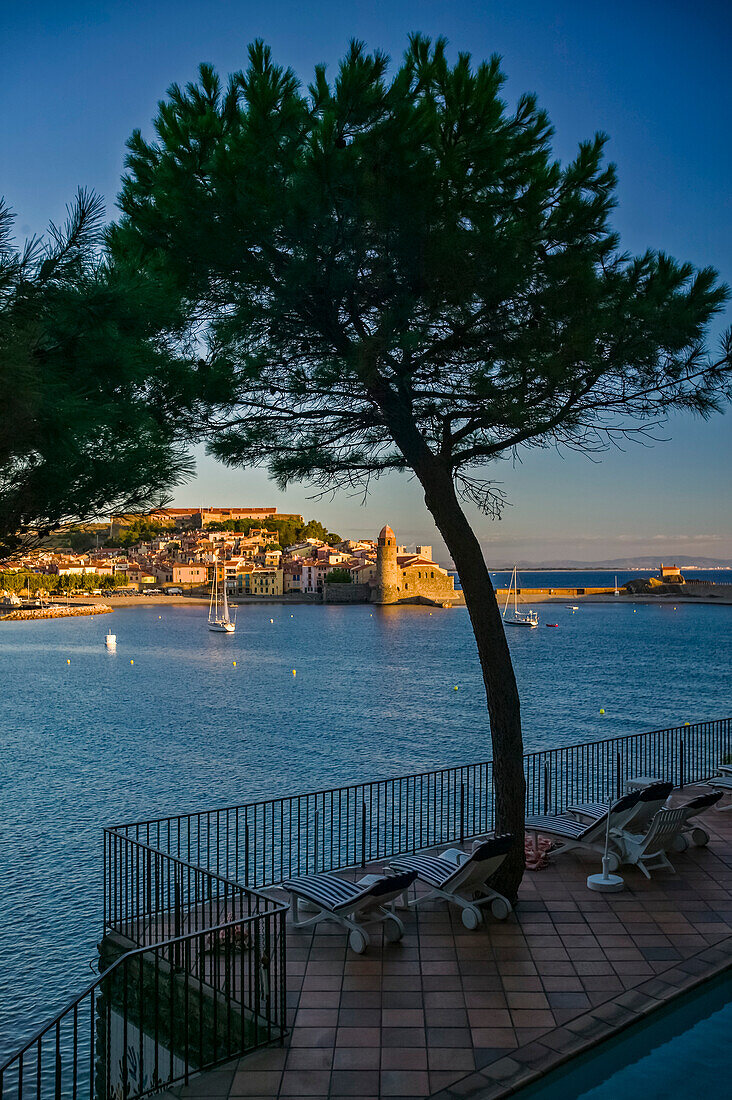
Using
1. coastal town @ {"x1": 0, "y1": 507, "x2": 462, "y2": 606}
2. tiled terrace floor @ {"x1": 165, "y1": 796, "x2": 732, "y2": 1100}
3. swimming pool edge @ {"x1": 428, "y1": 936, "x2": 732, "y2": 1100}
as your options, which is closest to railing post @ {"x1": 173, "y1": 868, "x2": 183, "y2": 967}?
tiled terrace floor @ {"x1": 165, "y1": 796, "x2": 732, "y2": 1100}

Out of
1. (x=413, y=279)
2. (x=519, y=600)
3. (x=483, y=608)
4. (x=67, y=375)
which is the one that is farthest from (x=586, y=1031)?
(x=519, y=600)

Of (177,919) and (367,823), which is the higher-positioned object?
(177,919)

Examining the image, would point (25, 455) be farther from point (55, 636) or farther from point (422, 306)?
point (55, 636)

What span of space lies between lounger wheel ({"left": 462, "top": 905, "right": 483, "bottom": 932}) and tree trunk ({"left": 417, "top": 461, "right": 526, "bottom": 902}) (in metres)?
0.97

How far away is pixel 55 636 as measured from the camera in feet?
291

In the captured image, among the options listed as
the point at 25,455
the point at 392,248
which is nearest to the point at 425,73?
the point at 392,248

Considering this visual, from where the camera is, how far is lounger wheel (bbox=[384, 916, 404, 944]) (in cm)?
655

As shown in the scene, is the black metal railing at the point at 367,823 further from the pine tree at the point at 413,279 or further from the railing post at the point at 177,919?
the pine tree at the point at 413,279

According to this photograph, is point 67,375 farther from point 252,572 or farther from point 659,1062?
point 252,572

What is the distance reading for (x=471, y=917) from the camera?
6.74 m

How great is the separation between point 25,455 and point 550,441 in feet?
17.9

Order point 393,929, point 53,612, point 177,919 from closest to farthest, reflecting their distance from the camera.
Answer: point 177,919
point 393,929
point 53,612

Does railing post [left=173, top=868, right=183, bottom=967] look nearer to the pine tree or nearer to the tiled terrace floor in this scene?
the tiled terrace floor

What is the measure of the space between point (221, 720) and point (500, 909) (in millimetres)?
31796
